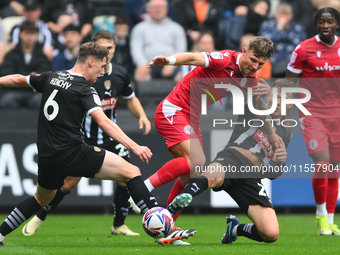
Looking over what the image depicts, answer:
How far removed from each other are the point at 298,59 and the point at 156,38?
454 cm

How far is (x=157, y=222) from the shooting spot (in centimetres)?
478

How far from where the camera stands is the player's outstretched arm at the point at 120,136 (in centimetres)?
458

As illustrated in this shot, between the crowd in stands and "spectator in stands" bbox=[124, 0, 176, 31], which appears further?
"spectator in stands" bbox=[124, 0, 176, 31]

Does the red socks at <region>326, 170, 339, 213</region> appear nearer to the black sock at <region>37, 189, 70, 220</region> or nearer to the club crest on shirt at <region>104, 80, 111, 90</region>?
the club crest on shirt at <region>104, 80, 111, 90</region>

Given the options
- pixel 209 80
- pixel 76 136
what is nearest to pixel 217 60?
pixel 209 80

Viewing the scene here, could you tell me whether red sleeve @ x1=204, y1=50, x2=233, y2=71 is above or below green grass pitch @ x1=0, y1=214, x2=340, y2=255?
above

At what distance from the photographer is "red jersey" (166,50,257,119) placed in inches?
220

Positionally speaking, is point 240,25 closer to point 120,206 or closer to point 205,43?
point 205,43

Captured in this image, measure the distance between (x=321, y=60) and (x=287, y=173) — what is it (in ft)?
9.25

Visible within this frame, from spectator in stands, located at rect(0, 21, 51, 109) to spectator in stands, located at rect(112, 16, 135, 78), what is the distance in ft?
4.96

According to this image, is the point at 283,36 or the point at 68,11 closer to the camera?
the point at 283,36

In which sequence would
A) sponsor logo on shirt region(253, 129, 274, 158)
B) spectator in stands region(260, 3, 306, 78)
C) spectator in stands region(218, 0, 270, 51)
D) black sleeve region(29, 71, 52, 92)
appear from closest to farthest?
black sleeve region(29, 71, 52, 92) → sponsor logo on shirt region(253, 129, 274, 158) → spectator in stands region(260, 3, 306, 78) → spectator in stands region(218, 0, 270, 51)

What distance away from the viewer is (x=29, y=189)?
8.69m

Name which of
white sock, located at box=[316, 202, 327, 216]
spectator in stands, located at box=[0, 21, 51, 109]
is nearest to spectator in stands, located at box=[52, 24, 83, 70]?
spectator in stands, located at box=[0, 21, 51, 109]
